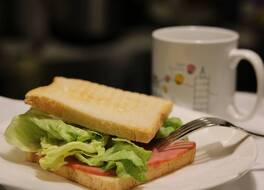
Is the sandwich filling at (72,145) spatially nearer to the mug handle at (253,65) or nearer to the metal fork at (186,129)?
the metal fork at (186,129)

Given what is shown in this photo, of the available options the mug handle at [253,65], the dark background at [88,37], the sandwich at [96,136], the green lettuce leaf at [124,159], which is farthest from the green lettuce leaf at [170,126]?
the dark background at [88,37]

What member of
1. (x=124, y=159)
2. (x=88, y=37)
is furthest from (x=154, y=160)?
(x=88, y=37)

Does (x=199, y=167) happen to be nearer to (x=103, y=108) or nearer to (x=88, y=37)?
(x=103, y=108)

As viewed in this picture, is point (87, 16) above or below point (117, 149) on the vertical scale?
below

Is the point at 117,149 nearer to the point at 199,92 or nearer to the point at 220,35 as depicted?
the point at 199,92

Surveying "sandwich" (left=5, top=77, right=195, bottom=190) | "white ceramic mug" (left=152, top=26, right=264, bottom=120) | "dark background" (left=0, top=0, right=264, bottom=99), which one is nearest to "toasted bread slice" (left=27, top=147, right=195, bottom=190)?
"sandwich" (left=5, top=77, right=195, bottom=190)

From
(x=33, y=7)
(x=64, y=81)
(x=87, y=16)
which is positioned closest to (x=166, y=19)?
(x=87, y=16)
